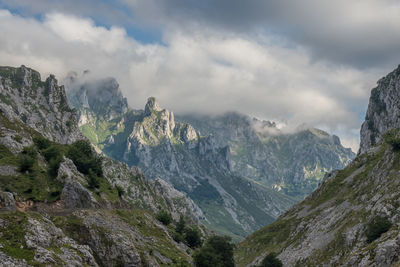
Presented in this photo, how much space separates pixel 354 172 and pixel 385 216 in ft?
286

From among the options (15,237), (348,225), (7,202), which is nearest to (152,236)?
(7,202)

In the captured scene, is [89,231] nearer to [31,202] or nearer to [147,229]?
[31,202]

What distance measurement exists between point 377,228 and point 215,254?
4199cm

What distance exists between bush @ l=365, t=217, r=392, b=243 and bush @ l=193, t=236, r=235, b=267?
1522 inches

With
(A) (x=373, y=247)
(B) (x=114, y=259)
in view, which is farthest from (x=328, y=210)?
(B) (x=114, y=259)

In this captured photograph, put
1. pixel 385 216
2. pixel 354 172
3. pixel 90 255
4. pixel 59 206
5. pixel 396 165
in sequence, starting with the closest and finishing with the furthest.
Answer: pixel 90 255
pixel 59 206
pixel 385 216
pixel 396 165
pixel 354 172

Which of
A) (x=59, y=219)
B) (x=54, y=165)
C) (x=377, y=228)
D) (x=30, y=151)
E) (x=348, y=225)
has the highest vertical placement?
(x=30, y=151)

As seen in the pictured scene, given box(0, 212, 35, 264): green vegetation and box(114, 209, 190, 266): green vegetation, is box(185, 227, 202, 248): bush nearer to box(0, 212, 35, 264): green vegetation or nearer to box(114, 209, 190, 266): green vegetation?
box(114, 209, 190, 266): green vegetation

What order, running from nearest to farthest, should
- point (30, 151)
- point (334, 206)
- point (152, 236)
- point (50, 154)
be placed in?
point (152, 236) → point (30, 151) → point (50, 154) → point (334, 206)

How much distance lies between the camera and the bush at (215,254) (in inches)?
3322

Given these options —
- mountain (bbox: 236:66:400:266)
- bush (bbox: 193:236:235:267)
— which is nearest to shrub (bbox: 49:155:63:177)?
bush (bbox: 193:236:235:267)

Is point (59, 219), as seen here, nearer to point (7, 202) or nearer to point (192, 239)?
point (7, 202)

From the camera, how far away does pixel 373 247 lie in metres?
62.7

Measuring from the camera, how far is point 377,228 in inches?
3120
